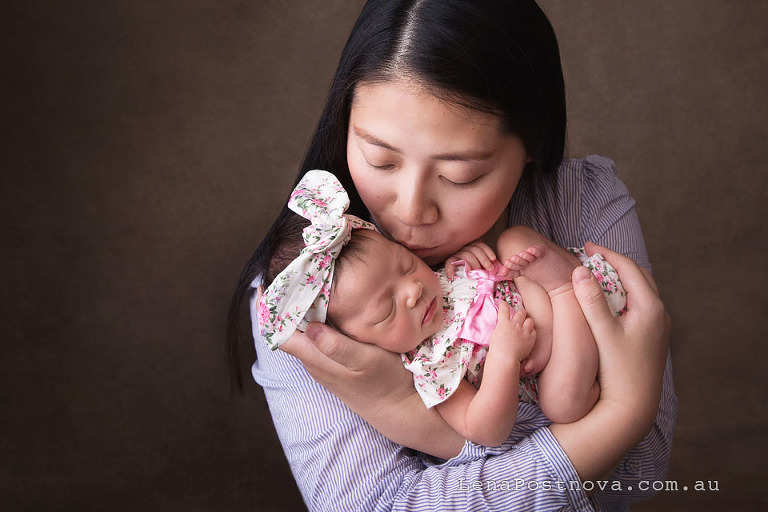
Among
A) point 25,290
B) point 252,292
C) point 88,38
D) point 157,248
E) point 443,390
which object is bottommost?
point 25,290

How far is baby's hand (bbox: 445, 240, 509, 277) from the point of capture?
5.25ft

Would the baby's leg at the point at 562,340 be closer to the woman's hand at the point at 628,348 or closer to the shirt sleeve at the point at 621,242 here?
the woman's hand at the point at 628,348

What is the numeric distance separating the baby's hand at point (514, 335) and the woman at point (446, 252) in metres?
0.12

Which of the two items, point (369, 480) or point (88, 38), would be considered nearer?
point (369, 480)

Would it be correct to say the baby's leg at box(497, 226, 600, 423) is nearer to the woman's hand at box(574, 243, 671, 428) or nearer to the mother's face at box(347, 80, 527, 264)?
the woman's hand at box(574, 243, 671, 428)

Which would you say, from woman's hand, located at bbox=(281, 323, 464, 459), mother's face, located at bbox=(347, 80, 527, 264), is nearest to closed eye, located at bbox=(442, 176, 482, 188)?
mother's face, located at bbox=(347, 80, 527, 264)

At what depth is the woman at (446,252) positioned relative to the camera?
1.39m

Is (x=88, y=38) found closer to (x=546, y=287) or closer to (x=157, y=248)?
(x=157, y=248)

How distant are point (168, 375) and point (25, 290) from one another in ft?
1.71

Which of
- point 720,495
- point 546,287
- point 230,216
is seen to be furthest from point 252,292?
point 720,495

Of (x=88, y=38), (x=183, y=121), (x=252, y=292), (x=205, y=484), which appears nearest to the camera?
(x=252, y=292)

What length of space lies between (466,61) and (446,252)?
41 cm

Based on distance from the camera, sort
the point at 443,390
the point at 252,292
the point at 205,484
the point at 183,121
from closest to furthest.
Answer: the point at 443,390
the point at 252,292
the point at 183,121
the point at 205,484

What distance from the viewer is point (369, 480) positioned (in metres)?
1.50
